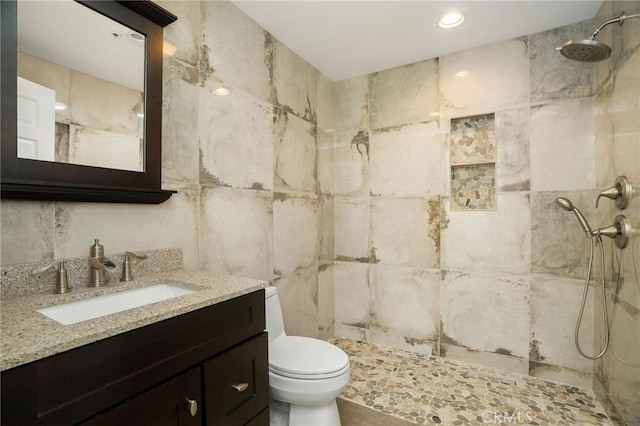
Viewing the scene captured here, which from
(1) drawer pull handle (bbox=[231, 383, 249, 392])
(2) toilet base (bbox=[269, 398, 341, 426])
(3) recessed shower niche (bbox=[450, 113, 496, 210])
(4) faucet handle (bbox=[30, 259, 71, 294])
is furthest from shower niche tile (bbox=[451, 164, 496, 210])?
(4) faucet handle (bbox=[30, 259, 71, 294])

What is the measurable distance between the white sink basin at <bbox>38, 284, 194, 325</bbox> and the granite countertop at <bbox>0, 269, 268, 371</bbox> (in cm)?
2

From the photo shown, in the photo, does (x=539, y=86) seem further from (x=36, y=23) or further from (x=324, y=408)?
(x=36, y=23)

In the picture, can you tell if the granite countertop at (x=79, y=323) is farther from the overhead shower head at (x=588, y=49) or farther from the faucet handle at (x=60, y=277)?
the overhead shower head at (x=588, y=49)

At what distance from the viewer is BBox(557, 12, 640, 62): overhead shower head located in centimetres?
147

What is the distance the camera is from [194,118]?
1696 mm

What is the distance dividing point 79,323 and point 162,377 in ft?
0.91

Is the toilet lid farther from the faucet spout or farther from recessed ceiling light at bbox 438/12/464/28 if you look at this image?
recessed ceiling light at bbox 438/12/464/28

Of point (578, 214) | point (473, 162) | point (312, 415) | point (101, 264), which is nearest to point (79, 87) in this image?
point (101, 264)

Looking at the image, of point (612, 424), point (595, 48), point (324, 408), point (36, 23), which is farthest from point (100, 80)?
point (612, 424)

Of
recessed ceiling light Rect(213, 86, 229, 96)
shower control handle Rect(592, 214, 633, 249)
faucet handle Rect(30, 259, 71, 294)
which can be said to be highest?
recessed ceiling light Rect(213, 86, 229, 96)

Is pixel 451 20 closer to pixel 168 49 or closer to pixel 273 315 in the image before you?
pixel 168 49

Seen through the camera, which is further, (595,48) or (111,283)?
(595,48)

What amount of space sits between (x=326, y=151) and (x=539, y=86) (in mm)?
1639

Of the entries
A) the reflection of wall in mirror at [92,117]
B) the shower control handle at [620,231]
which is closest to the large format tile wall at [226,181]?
the reflection of wall in mirror at [92,117]
